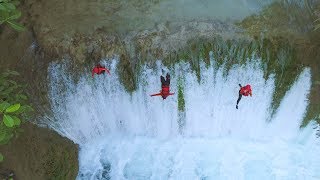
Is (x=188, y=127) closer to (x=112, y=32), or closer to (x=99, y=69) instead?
(x=99, y=69)

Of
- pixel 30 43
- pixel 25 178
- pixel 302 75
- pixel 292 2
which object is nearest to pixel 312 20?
pixel 292 2

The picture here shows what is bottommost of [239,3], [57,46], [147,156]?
[147,156]

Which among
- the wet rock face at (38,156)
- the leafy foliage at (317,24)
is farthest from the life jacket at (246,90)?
the wet rock face at (38,156)

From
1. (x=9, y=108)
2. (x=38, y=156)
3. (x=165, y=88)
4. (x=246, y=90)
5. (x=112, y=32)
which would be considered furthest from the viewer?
(x=112, y=32)

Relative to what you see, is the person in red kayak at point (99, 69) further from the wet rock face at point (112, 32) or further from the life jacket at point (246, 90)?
the life jacket at point (246, 90)

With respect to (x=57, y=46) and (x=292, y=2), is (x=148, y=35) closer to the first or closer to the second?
(x=57, y=46)

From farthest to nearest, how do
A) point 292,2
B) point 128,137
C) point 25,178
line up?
1. point 128,137
2. point 292,2
3. point 25,178

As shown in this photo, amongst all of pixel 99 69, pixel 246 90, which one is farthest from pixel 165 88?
pixel 246 90
